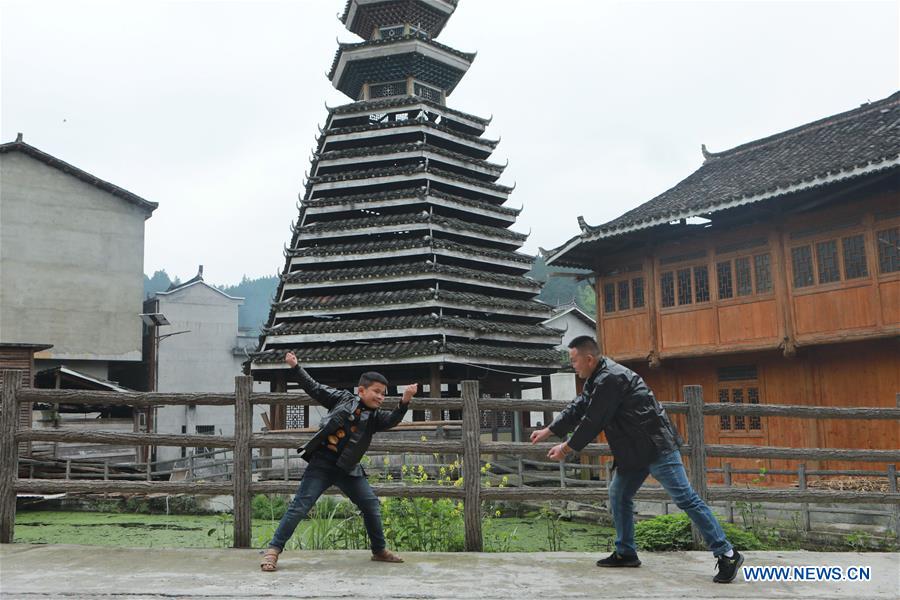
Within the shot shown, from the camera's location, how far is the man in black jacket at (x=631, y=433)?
17.0 feet

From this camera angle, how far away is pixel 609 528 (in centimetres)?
1445

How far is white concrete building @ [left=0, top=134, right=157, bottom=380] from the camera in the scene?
101 feet

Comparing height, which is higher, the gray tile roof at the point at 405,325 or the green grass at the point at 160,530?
the gray tile roof at the point at 405,325

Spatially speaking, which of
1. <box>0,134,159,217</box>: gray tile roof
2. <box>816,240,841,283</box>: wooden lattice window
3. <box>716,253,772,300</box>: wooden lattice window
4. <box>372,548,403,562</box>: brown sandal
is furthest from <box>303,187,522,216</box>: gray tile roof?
<box>372,548,403,562</box>: brown sandal

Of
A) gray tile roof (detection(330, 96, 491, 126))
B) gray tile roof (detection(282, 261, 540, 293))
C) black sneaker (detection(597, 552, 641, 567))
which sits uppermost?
gray tile roof (detection(330, 96, 491, 126))

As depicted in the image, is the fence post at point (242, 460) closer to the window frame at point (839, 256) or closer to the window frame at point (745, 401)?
the window frame at point (745, 401)

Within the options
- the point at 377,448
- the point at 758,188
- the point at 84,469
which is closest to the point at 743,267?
the point at 758,188

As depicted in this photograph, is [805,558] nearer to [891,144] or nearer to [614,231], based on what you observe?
[891,144]

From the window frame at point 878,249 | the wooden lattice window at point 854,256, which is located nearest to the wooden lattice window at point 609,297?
the wooden lattice window at point 854,256

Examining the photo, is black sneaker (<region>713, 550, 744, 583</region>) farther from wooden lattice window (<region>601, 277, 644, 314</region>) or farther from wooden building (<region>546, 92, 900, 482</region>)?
wooden lattice window (<region>601, 277, 644, 314</region>)

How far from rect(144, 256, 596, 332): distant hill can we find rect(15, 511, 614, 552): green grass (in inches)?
1715

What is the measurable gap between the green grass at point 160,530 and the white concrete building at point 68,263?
46.2 ft

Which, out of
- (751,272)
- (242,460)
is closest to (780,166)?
(751,272)

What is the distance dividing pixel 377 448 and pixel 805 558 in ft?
11.7
